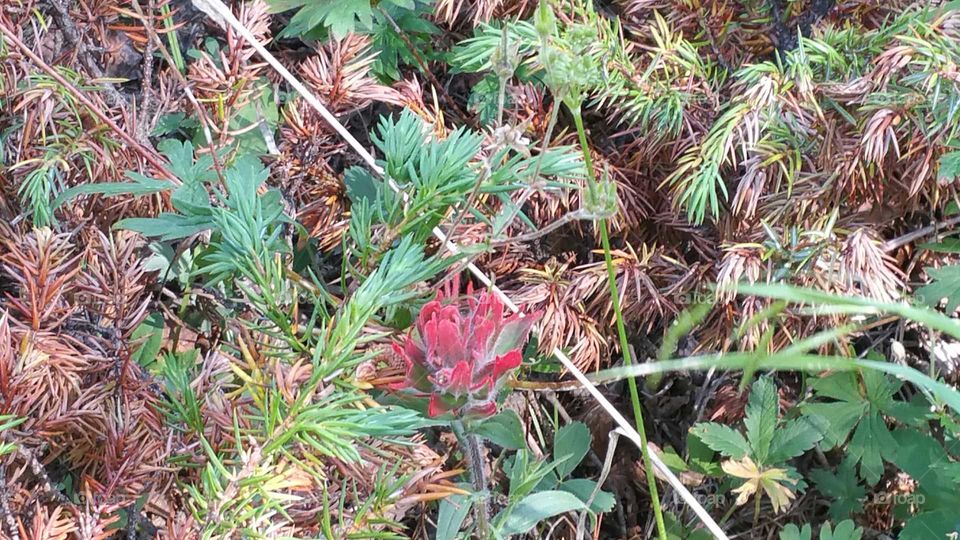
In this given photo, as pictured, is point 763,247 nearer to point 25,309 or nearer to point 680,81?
point 680,81

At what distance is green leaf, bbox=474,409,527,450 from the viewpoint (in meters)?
0.89

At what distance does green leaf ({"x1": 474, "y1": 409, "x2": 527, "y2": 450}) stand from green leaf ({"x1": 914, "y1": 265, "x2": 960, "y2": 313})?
1.82 feet

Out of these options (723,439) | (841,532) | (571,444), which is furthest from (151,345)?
(841,532)

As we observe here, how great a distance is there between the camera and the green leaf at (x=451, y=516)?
901 millimetres

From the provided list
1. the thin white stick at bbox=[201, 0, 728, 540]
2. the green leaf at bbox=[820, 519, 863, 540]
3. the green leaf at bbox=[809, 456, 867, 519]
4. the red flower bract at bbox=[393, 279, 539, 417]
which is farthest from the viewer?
the green leaf at bbox=[809, 456, 867, 519]

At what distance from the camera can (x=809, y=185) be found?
1118 mm

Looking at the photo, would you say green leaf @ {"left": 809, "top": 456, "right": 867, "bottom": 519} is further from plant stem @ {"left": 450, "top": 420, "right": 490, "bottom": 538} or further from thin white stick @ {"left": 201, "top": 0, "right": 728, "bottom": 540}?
plant stem @ {"left": 450, "top": 420, "right": 490, "bottom": 538}

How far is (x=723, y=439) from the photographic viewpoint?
1.18 meters

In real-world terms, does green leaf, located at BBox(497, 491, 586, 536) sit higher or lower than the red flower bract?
lower

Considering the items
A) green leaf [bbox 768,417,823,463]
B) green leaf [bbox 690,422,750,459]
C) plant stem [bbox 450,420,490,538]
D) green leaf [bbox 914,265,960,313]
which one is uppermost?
green leaf [bbox 914,265,960,313]

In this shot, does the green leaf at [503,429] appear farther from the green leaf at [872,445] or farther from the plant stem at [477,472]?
the green leaf at [872,445]

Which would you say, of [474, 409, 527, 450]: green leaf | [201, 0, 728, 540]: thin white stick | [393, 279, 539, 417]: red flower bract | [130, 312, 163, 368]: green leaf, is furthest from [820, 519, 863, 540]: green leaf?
[130, 312, 163, 368]: green leaf

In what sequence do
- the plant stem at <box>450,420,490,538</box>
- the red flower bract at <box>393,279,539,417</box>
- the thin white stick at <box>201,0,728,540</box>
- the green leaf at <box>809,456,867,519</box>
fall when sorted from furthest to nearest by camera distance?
the green leaf at <box>809,456,867,519</box> < the thin white stick at <box>201,0,728,540</box> < the plant stem at <box>450,420,490,538</box> < the red flower bract at <box>393,279,539,417</box>

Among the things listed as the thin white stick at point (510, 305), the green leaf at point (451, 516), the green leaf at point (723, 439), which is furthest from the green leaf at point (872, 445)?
the green leaf at point (451, 516)
